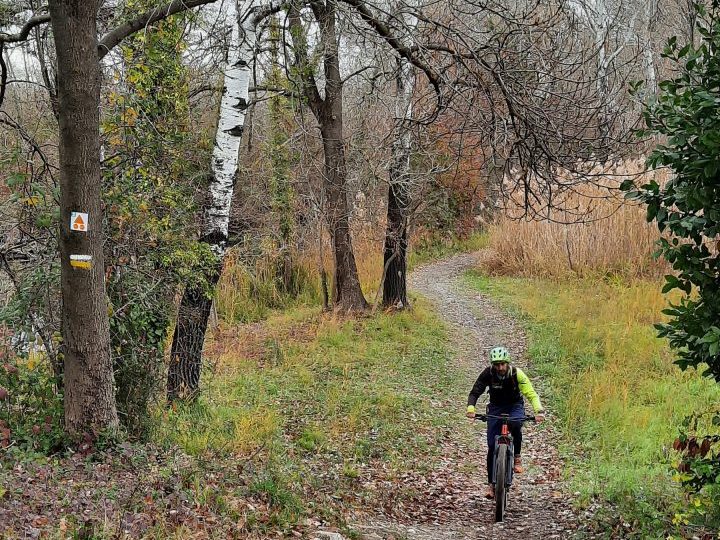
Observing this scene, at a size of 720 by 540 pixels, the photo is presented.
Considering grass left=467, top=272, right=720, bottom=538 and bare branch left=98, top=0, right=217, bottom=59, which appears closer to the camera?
bare branch left=98, top=0, right=217, bottom=59

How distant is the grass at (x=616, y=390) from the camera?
22.7ft

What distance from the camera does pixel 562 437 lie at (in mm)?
9508

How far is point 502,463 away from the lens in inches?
272

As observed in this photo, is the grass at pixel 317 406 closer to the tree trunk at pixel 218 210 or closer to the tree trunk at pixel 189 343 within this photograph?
the tree trunk at pixel 189 343

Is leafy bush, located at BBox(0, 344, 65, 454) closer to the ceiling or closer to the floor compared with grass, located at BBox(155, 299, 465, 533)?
closer to the ceiling

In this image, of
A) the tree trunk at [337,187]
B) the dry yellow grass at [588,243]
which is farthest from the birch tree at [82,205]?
the dry yellow grass at [588,243]

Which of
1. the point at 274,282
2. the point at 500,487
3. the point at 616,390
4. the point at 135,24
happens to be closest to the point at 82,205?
the point at 135,24

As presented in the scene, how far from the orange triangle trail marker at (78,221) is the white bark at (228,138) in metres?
2.96

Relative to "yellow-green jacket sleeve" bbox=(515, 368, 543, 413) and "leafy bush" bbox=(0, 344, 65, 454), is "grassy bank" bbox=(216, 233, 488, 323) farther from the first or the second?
"leafy bush" bbox=(0, 344, 65, 454)

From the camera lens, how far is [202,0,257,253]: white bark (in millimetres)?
8461

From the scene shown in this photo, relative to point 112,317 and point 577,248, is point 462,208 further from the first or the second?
point 112,317

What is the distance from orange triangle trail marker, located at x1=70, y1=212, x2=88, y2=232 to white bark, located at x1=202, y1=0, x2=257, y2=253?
296 centimetres

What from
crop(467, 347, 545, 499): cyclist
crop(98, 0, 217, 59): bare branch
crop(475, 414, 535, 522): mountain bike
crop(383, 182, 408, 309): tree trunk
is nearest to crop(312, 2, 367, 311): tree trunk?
crop(383, 182, 408, 309): tree trunk

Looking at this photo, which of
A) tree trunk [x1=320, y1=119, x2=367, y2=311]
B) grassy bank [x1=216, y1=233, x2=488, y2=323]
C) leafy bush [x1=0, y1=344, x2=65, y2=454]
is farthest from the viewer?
grassy bank [x1=216, y1=233, x2=488, y2=323]
